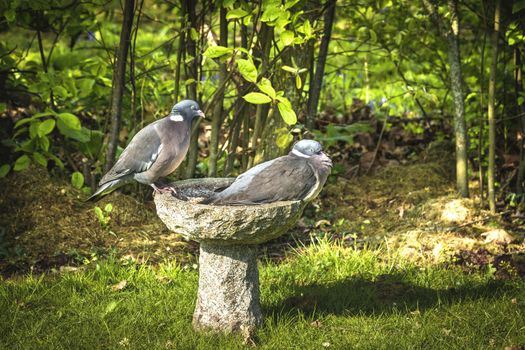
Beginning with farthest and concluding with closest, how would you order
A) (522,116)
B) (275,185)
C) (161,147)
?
(522,116) < (161,147) < (275,185)

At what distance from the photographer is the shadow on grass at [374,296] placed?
13.6 feet

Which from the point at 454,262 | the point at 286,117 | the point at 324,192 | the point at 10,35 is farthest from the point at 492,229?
the point at 10,35

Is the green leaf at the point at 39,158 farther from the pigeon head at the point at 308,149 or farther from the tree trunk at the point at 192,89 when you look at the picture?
the pigeon head at the point at 308,149

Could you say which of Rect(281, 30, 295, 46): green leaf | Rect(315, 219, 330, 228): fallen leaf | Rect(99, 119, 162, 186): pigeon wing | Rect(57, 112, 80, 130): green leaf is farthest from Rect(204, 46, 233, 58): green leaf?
Rect(315, 219, 330, 228): fallen leaf

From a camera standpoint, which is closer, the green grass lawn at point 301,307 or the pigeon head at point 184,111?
the green grass lawn at point 301,307

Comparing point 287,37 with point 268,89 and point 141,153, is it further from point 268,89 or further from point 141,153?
point 141,153

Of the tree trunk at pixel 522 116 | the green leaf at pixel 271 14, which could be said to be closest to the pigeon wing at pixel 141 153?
the green leaf at pixel 271 14

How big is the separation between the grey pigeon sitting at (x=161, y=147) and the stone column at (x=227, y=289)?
62cm

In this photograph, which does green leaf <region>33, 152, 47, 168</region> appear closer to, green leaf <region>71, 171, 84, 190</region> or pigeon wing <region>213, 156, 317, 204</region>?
green leaf <region>71, 171, 84, 190</region>

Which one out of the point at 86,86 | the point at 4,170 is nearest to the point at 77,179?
Answer: the point at 4,170

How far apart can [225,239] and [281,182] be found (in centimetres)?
46

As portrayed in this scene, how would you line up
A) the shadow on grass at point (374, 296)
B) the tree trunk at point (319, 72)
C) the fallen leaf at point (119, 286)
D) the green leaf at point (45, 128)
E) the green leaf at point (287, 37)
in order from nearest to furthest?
the shadow on grass at point (374, 296), the green leaf at point (287, 37), the fallen leaf at point (119, 286), the green leaf at point (45, 128), the tree trunk at point (319, 72)

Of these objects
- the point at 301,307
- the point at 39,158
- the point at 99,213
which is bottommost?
the point at 301,307

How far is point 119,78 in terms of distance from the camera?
5.31 m
